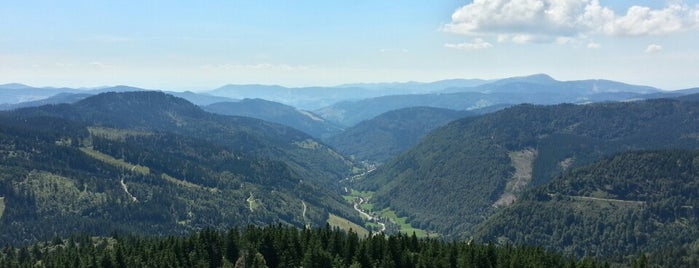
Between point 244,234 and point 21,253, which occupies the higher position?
point 244,234

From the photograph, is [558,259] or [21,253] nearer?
[558,259]

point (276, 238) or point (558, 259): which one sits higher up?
point (276, 238)

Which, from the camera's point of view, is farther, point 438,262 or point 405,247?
point 405,247

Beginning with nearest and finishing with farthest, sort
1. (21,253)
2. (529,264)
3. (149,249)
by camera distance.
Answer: (529,264), (149,249), (21,253)

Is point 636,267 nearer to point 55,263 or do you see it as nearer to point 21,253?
point 55,263

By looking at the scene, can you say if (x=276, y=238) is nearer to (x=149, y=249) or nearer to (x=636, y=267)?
(x=149, y=249)

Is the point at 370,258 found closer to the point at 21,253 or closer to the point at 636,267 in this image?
the point at 636,267

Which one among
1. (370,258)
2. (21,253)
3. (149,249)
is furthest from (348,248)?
(21,253)

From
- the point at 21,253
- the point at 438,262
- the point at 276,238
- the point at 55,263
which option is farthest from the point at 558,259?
the point at 21,253

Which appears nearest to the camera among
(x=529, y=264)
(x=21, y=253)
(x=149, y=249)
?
(x=529, y=264)
